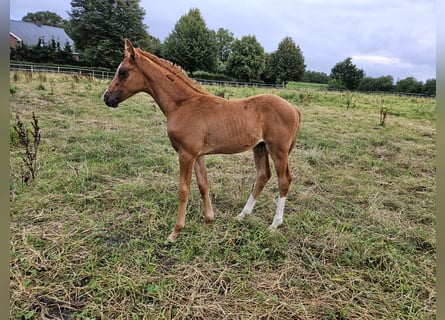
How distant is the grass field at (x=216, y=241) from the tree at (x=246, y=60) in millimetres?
31838

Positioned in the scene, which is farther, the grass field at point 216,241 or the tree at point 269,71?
the tree at point 269,71

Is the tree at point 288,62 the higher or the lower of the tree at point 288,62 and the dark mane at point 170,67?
the higher

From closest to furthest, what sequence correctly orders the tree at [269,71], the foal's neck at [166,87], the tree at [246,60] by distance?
the foal's neck at [166,87]
the tree at [246,60]
the tree at [269,71]

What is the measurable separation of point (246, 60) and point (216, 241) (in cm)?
3513

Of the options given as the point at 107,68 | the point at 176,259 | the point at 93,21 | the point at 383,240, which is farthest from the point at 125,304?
the point at 93,21

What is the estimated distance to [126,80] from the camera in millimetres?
2877

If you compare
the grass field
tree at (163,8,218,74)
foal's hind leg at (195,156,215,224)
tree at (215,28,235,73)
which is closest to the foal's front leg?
the grass field

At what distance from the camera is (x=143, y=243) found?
9.34ft

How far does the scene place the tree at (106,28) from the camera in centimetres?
2692

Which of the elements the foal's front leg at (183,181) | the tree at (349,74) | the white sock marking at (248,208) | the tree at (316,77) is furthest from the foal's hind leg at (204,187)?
the tree at (316,77)

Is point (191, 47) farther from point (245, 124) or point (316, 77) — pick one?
point (245, 124)

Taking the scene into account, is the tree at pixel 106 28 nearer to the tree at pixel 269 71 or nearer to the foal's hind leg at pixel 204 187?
the tree at pixel 269 71

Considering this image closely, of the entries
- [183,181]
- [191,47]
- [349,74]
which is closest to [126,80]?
[183,181]

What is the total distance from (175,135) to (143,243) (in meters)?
1.19
